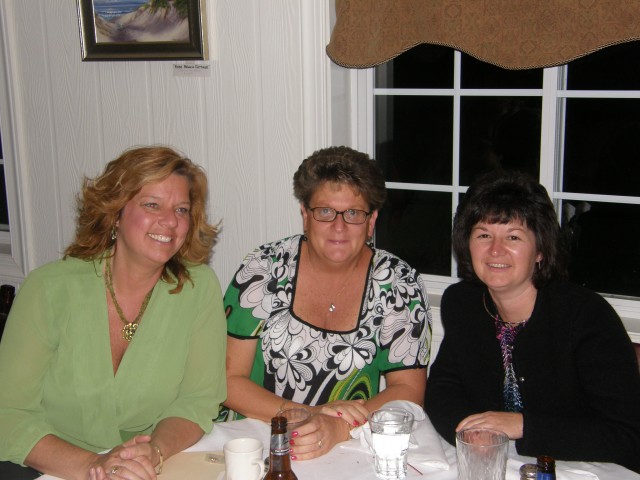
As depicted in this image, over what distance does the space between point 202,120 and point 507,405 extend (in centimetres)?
165

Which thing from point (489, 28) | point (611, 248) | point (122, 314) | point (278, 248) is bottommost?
point (611, 248)

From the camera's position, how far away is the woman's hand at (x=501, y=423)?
1629mm

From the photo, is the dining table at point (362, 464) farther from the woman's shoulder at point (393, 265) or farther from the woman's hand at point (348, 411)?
the woman's shoulder at point (393, 265)

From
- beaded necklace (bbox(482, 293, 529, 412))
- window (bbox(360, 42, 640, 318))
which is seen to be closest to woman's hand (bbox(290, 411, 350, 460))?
beaded necklace (bbox(482, 293, 529, 412))

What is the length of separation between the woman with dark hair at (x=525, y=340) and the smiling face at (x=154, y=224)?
0.74 meters

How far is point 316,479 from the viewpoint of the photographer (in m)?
1.48

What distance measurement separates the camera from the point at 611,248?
271 inches

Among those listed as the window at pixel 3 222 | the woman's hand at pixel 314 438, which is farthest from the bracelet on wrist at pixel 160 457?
the window at pixel 3 222

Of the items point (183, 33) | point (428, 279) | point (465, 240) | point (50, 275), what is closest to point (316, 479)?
point (465, 240)

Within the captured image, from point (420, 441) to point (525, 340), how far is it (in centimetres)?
40

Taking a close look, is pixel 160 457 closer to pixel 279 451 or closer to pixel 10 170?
pixel 279 451

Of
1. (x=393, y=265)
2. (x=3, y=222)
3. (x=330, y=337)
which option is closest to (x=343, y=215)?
(x=393, y=265)

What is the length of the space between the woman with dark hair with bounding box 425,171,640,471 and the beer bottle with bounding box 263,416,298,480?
1.57 ft

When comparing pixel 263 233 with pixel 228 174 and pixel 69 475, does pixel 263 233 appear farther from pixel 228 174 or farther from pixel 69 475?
pixel 69 475
